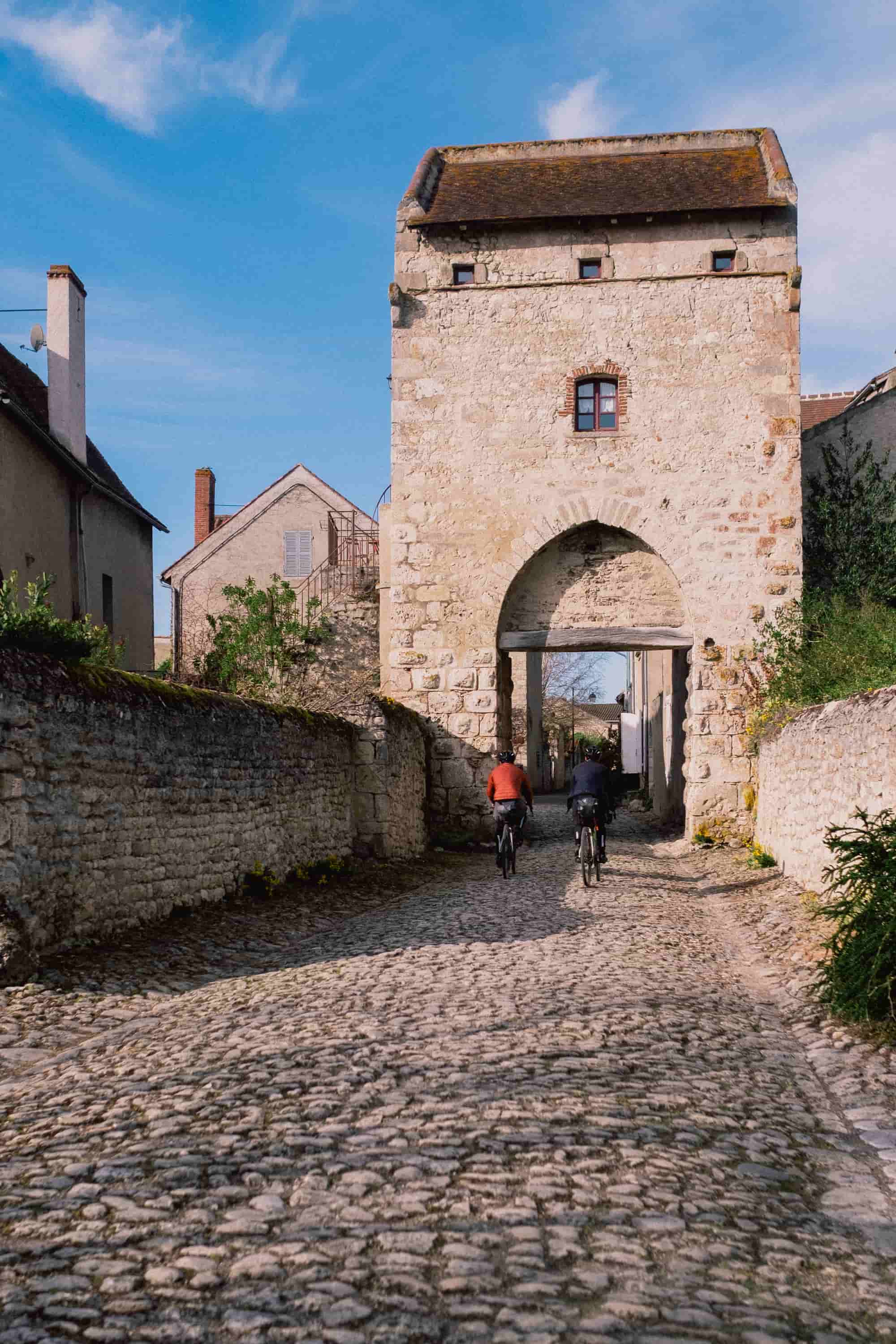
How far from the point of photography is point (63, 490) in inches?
766

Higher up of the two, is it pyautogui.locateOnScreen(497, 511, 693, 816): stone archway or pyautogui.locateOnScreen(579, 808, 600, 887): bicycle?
pyautogui.locateOnScreen(497, 511, 693, 816): stone archway

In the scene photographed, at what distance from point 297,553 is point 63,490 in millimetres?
10877

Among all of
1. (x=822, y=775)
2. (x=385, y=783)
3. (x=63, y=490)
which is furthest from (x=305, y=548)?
(x=822, y=775)

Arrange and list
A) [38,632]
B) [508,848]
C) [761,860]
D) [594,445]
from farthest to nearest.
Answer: [594,445], [761,860], [508,848], [38,632]

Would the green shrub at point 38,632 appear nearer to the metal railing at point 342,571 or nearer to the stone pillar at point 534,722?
the metal railing at point 342,571

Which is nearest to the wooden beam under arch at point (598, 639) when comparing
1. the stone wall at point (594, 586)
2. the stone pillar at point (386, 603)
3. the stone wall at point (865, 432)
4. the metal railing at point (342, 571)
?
the stone wall at point (594, 586)

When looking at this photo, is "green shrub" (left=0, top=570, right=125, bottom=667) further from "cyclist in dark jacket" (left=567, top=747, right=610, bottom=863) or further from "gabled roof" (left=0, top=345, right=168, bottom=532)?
"gabled roof" (left=0, top=345, right=168, bottom=532)

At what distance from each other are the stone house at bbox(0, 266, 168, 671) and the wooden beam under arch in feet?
24.8

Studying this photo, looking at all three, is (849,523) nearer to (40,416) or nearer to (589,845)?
(589,845)

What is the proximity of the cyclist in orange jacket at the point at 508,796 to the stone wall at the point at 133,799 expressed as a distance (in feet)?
6.04

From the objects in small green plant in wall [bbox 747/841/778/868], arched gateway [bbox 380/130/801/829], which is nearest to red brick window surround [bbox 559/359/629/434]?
arched gateway [bbox 380/130/801/829]

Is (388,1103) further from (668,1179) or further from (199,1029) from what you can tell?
(199,1029)

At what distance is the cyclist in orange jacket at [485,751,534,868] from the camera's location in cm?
1262

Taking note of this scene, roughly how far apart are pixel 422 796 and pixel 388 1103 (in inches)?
472
